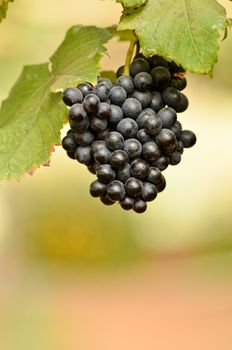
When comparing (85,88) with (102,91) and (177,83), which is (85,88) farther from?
(177,83)

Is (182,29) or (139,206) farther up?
(182,29)

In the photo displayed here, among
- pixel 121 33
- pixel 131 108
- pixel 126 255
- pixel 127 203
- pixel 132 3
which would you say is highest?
pixel 126 255

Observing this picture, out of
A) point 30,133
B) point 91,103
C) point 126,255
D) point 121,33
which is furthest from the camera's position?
point 126,255

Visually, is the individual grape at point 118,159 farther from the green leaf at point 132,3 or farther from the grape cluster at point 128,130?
the green leaf at point 132,3

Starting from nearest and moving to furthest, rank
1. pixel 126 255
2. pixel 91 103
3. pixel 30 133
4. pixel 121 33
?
pixel 91 103, pixel 30 133, pixel 121 33, pixel 126 255

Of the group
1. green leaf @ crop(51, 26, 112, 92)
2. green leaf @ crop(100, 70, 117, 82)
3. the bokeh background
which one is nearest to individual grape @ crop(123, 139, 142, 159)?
green leaf @ crop(51, 26, 112, 92)

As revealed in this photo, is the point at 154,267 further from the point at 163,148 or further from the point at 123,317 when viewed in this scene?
the point at 163,148

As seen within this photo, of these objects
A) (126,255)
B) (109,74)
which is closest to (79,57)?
(109,74)

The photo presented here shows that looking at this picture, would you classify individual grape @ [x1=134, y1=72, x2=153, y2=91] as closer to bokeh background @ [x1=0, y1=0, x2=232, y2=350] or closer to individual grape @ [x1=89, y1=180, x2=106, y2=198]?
individual grape @ [x1=89, y1=180, x2=106, y2=198]
